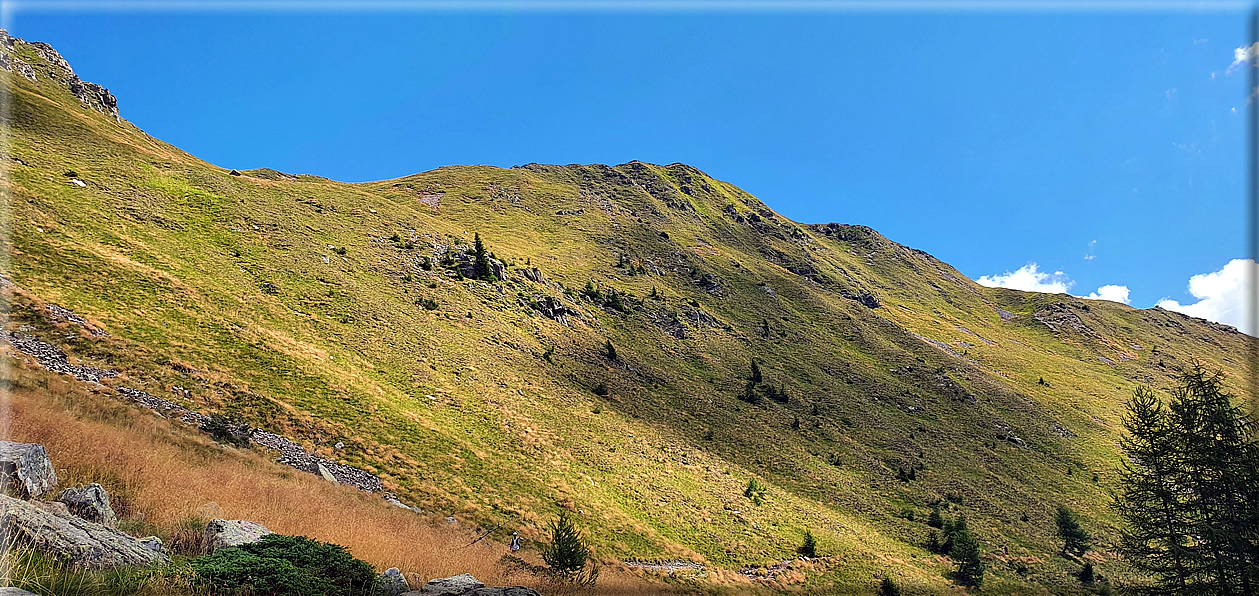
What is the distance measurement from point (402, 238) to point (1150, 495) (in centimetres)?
6865

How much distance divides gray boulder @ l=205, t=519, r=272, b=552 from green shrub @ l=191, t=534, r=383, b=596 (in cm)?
39

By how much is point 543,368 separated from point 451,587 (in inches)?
1495

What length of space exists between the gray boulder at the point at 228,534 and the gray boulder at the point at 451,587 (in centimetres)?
324

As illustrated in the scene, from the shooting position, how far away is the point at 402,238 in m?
58.8

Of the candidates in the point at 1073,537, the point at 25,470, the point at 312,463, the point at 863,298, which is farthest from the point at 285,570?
the point at 863,298

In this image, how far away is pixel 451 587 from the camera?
28.3 feet

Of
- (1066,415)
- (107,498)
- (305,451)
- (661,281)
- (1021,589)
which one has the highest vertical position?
(661,281)

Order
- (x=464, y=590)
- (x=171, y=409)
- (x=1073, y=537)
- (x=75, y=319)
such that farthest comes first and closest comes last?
(x=1073, y=537)
(x=75, y=319)
(x=171, y=409)
(x=464, y=590)

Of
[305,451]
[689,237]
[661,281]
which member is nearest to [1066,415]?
[661,281]

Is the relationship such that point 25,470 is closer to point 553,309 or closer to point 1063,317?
point 553,309

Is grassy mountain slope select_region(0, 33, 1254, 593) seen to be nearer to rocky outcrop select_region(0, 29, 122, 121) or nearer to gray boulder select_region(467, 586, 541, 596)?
rocky outcrop select_region(0, 29, 122, 121)

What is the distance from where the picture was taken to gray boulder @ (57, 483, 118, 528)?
7.60m

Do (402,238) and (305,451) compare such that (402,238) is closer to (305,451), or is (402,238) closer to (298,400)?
(298,400)

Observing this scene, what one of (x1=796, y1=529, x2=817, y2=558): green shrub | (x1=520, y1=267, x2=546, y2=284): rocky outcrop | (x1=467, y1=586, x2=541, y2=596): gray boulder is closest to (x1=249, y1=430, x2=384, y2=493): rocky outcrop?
(x1=467, y1=586, x2=541, y2=596): gray boulder
